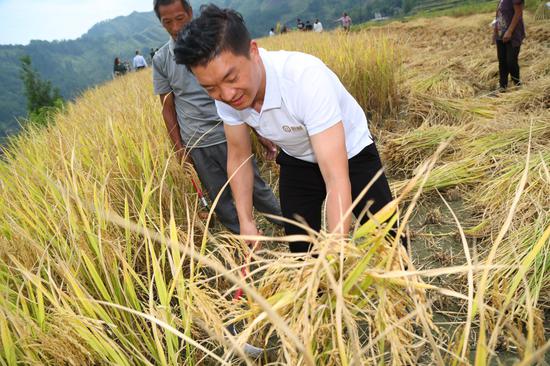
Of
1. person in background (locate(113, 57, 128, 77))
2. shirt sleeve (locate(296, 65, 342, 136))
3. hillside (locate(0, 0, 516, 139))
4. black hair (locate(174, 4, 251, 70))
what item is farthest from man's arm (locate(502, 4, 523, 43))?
hillside (locate(0, 0, 516, 139))

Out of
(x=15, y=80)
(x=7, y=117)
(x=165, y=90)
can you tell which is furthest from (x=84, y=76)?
(x=165, y=90)

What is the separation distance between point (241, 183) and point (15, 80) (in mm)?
121510

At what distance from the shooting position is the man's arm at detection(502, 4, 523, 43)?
3.54 metres

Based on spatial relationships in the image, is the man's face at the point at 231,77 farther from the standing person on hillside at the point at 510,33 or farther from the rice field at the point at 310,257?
the standing person on hillside at the point at 510,33

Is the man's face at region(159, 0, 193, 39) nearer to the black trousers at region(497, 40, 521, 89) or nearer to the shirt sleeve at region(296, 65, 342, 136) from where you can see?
the shirt sleeve at region(296, 65, 342, 136)

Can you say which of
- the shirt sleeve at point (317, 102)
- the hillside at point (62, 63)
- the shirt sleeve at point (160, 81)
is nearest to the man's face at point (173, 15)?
the shirt sleeve at point (160, 81)

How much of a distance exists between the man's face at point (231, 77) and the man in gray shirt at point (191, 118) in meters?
0.87

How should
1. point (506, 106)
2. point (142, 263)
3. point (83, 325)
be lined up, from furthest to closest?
point (506, 106) < point (142, 263) < point (83, 325)

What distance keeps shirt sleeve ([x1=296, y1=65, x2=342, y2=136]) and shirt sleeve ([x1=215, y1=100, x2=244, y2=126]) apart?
292mm

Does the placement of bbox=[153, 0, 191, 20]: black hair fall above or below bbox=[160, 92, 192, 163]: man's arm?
above

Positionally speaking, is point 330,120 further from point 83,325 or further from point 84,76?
point 84,76

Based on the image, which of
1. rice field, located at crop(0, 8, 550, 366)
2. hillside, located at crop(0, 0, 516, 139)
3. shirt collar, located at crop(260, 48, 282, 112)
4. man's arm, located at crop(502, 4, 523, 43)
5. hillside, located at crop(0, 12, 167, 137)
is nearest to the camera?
rice field, located at crop(0, 8, 550, 366)


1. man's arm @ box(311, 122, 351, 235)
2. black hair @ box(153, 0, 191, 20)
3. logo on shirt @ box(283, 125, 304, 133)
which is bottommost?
man's arm @ box(311, 122, 351, 235)

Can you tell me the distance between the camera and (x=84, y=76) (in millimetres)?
116500
